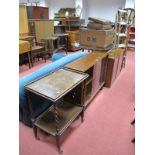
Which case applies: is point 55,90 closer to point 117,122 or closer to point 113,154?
point 113,154

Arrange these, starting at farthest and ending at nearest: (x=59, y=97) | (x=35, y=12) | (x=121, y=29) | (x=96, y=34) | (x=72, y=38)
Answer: (x=72, y=38), (x=35, y=12), (x=121, y=29), (x=96, y=34), (x=59, y=97)

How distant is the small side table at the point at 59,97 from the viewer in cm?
151

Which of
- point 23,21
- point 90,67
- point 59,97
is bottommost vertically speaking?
point 59,97

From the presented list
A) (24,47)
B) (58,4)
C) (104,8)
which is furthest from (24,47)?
(58,4)

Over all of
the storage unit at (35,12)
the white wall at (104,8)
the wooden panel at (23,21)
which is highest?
the white wall at (104,8)

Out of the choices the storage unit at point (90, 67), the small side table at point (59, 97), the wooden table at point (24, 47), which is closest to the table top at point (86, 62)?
the storage unit at point (90, 67)

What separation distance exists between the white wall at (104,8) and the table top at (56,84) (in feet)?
22.4

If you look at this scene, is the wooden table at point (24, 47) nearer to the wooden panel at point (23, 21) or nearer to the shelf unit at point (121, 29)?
the wooden panel at point (23, 21)

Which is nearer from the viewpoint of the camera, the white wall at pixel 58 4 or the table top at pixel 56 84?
the table top at pixel 56 84

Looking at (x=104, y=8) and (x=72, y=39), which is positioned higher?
(x=104, y=8)

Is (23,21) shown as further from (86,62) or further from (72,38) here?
(86,62)

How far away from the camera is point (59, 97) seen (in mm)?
1427

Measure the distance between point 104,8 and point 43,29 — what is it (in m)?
4.11

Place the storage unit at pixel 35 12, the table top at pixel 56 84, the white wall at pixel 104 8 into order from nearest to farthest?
the table top at pixel 56 84, the storage unit at pixel 35 12, the white wall at pixel 104 8
